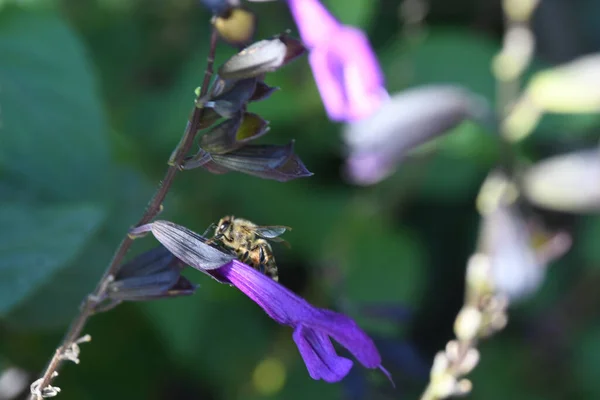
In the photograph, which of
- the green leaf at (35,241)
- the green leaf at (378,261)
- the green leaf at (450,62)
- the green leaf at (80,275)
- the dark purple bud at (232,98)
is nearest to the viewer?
the dark purple bud at (232,98)

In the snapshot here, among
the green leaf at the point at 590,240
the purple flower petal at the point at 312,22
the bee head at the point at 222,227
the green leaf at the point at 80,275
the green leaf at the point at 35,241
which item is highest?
the purple flower petal at the point at 312,22

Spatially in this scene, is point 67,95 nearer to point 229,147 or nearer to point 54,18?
point 54,18

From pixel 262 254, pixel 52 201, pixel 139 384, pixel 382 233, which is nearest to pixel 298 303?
pixel 262 254

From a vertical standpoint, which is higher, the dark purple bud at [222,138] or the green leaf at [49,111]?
the green leaf at [49,111]

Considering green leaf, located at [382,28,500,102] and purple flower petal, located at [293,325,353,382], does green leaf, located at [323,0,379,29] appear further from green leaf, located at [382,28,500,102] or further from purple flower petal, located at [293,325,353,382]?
purple flower petal, located at [293,325,353,382]

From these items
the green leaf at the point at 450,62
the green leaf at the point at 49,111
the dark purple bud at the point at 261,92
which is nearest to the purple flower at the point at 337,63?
the dark purple bud at the point at 261,92

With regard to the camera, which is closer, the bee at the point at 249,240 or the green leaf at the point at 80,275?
the bee at the point at 249,240

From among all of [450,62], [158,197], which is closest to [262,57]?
[158,197]

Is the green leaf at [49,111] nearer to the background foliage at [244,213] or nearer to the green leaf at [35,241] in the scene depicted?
the background foliage at [244,213]
